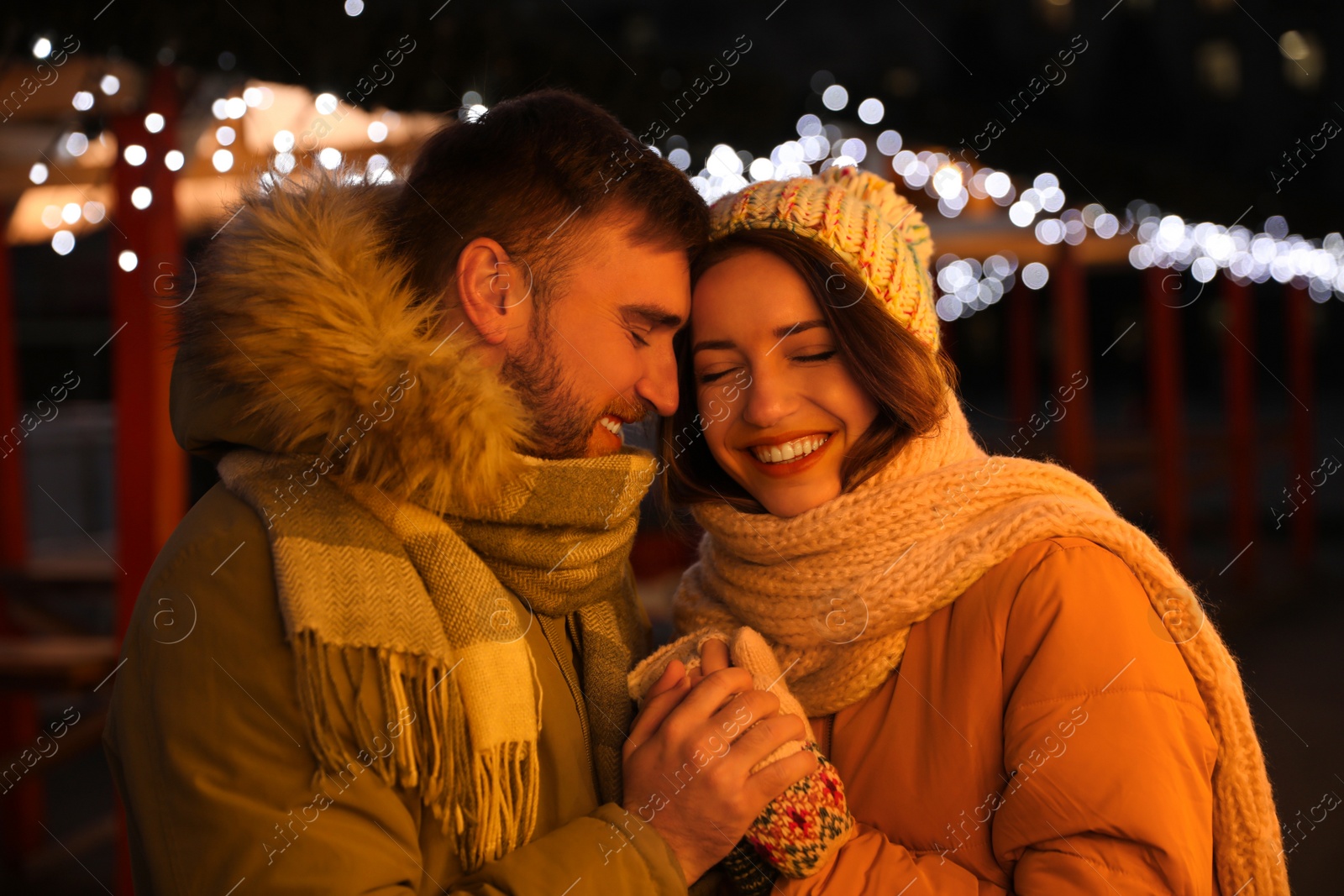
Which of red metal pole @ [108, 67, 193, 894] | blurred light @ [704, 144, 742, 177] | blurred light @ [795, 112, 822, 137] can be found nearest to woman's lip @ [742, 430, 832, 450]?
red metal pole @ [108, 67, 193, 894]

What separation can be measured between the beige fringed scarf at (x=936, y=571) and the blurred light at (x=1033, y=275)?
26.3ft

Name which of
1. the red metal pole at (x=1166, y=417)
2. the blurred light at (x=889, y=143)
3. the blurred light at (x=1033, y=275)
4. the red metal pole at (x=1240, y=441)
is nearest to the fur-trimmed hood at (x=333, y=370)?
the blurred light at (x=889, y=143)

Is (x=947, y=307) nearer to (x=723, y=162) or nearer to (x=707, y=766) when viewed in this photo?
(x=723, y=162)

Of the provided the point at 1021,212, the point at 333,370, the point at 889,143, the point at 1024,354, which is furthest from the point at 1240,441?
the point at 333,370

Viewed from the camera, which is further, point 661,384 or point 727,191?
point 727,191

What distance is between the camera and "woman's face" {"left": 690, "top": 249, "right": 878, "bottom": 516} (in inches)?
70.9

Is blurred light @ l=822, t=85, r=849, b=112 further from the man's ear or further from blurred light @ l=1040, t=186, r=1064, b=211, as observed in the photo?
the man's ear

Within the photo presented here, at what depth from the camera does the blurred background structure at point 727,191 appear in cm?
296

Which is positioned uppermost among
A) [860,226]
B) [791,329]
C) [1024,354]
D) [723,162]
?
[723,162]

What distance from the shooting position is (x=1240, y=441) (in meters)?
8.98

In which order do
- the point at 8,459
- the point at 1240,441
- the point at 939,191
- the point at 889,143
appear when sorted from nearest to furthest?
the point at 8,459 → the point at 889,143 → the point at 939,191 → the point at 1240,441

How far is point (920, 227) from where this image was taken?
6.47 ft

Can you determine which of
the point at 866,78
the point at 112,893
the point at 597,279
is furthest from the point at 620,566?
the point at 866,78

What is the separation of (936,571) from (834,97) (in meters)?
3.28
